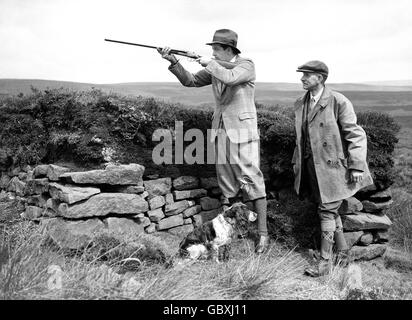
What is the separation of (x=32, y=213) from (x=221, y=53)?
3478mm

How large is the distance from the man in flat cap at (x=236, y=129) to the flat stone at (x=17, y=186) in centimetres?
Result: 302

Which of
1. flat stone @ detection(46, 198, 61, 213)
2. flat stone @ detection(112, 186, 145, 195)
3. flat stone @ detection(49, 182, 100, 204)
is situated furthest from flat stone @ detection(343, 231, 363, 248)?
flat stone @ detection(46, 198, 61, 213)

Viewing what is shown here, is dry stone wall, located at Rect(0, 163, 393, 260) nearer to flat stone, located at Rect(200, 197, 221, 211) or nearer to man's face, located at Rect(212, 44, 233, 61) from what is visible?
flat stone, located at Rect(200, 197, 221, 211)

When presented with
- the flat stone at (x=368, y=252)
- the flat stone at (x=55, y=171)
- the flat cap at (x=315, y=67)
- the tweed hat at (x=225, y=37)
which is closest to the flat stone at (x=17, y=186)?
the flat stone at (x=55, y=171)

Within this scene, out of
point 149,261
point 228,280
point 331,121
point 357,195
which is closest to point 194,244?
point 149,261

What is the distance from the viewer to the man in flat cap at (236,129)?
6.45 m

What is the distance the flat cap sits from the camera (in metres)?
6.32

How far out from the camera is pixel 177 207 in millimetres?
7387

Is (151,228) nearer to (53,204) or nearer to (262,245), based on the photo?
(53,204)

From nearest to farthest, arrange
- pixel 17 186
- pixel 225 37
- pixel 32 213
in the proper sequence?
1. pixel 225 37
2. pixel 32 213
3. pixel 17 186

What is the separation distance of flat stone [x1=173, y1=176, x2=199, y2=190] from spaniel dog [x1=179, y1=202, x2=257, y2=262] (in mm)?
1519

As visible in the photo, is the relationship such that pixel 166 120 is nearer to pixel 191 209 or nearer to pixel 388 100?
pixel 191 209

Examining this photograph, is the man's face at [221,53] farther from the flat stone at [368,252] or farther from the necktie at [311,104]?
the flat stone at [368,252]

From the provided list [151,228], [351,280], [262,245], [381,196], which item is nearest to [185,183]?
[151,228]
